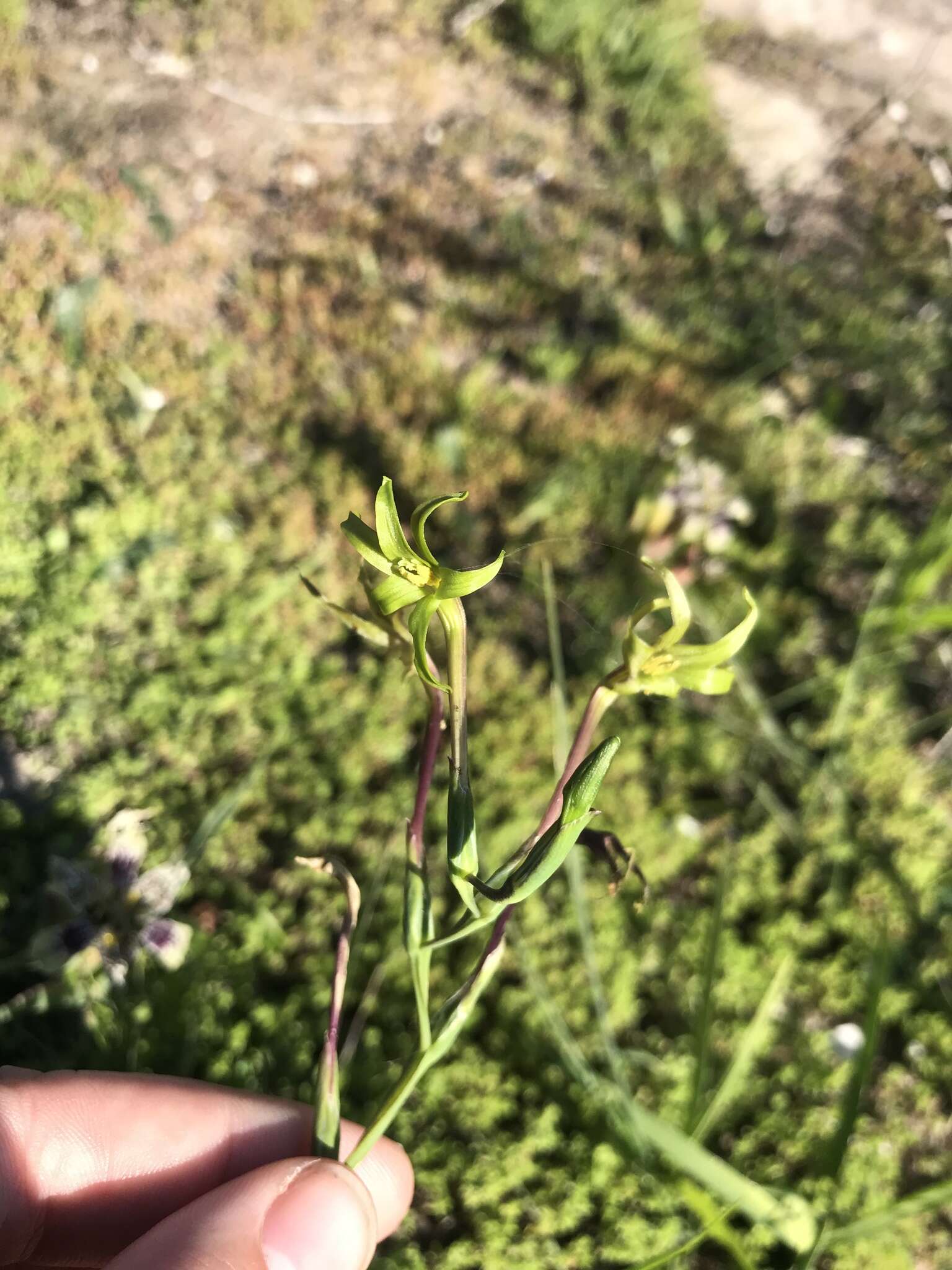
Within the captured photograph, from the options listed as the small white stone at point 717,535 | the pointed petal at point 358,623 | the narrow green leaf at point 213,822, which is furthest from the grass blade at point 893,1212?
the small white stone at point 717,535

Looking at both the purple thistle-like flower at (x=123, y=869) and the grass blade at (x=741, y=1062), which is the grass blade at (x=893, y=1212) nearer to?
the grass blade at (x=741, y=1062)

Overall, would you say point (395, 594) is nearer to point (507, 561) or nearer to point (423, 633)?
point (423, 633)

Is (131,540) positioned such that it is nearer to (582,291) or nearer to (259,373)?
(259,373)

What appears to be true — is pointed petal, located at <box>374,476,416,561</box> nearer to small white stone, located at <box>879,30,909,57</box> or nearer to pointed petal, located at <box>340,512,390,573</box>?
pointed petal, located at <box>340,512,390,573</box>

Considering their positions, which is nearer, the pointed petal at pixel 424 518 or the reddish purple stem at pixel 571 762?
the pointed petal at pixel 424 518

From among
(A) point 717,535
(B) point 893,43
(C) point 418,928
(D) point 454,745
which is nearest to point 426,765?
(D) point 454,745
